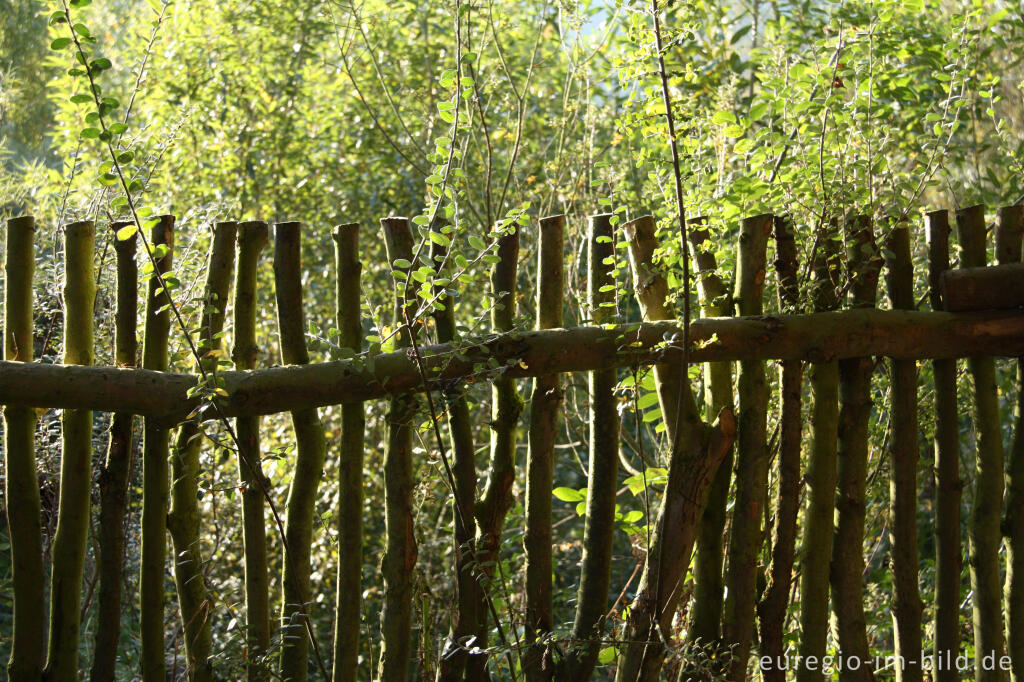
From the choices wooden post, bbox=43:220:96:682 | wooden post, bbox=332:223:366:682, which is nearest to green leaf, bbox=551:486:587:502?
wooden post, bbox=332:223:366:682

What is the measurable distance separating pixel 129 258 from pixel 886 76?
233 cm

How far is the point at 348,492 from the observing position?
208 centimetres

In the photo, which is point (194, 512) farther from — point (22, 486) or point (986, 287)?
point (986, 287)

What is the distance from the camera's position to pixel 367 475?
14.4ft

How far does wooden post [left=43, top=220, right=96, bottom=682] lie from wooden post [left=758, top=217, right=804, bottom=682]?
1612 mm

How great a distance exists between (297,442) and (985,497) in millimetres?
1742

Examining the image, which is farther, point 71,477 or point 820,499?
point 820,499

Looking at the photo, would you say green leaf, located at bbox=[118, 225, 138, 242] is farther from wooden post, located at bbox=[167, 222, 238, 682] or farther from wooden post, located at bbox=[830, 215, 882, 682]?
wooden post, located at bbox=[830, 215, 882, 682]

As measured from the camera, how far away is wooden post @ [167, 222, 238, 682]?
6.65 ft

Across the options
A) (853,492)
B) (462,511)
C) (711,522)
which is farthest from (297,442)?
(853,492)

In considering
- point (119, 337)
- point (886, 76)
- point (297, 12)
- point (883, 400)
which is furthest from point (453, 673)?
point (297, 12)

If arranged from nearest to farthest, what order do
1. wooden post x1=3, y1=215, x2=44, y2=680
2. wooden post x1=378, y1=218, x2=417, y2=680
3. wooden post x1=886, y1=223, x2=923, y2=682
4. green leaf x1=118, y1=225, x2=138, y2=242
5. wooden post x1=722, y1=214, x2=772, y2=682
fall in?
green leaf x1=118, y1=225, x2=138, y2=242 → wooden post x1=3, y1=215, x2=44, y2=680 → wooden post x1=378, y1=218, x2=417, y2=680 → wooden post x1=722, y1=214, x2=772, y2=682 → wooden post x1=886, y1=223, x2=923, y2=682

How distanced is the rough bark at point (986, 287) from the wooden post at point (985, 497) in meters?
0.09

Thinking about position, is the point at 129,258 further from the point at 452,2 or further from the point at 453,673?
the point at 452,2
